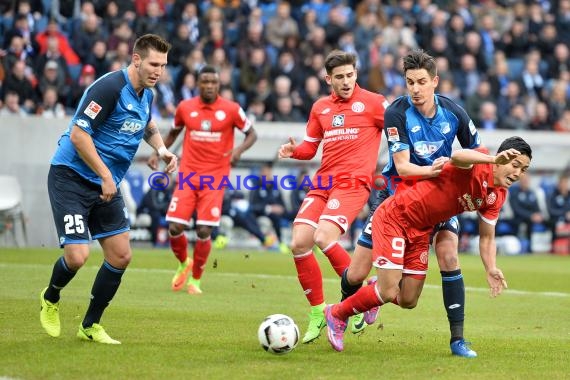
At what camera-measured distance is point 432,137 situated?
877 cm

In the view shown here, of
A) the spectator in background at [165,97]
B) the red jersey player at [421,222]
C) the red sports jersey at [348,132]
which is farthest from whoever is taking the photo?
the spectator in background at [165,97]

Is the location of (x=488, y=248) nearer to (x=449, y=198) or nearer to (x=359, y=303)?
(x=449, y=198)

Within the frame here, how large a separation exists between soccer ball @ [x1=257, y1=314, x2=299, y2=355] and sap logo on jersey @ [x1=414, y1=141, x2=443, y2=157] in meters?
→ 1.78

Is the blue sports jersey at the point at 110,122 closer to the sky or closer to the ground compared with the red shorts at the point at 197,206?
closer to the sky

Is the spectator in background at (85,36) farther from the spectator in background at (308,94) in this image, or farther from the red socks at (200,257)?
the red socks at (200,257)

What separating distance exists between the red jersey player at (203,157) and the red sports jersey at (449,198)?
5.51 meters

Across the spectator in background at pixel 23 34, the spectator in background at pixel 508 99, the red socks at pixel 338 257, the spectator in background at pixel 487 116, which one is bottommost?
the red socks at pixel 338 257

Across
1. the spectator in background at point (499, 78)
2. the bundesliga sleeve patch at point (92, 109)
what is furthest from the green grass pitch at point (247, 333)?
the spectator in background at point (499, 78)

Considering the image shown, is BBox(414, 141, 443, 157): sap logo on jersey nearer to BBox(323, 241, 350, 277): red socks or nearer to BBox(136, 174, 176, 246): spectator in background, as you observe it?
BBox(323, 241, 350, 277): red socks

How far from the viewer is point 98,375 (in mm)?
7293

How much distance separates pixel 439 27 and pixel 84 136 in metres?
A: 19.1

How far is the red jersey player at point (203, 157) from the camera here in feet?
45.2

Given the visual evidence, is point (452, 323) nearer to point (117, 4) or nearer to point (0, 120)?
point (0, 120)

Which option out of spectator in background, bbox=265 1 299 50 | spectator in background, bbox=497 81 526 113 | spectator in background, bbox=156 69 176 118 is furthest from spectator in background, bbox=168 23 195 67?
spectator in background, bbox=497 81 526 113
